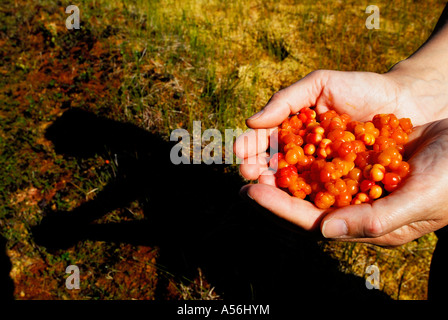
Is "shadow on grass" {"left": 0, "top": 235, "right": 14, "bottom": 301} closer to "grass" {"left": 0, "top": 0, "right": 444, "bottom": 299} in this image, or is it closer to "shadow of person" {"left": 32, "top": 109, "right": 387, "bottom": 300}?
"grass" {"left": 0, "top": 0, "right": 444, "bottom": 299}

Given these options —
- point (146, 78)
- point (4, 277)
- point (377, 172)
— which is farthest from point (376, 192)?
point (4, 277)

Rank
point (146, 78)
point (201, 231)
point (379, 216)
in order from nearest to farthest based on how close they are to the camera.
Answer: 1. point (379, 216)
2. point (201, 231)
3. point (146, 78)

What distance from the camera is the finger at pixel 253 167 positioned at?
6.93 feet

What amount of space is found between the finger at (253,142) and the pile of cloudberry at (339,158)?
0.09 metres

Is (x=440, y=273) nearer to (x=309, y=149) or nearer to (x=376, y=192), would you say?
(x=376, y=192)

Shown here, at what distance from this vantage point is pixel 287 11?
473 centimetres

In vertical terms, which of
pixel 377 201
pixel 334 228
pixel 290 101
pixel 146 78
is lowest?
pixel 334 228

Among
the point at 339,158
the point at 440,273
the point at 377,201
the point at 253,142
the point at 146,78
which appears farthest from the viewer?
the point at 146,78

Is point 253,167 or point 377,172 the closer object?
point 377,172

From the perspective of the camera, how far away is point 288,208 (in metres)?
1.71

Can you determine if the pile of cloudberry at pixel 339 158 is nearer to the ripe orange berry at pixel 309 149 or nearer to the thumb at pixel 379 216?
the ripe orange berry at pixel 309 149

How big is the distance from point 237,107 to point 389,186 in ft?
6.53

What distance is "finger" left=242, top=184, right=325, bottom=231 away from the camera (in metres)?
1.70

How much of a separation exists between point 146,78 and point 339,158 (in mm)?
2453
